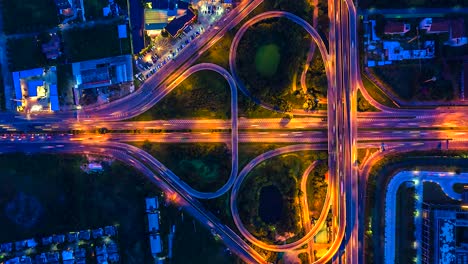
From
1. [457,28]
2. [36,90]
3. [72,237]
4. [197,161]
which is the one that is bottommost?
[72,237]

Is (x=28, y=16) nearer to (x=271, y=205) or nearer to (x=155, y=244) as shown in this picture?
(x=155, y=244)

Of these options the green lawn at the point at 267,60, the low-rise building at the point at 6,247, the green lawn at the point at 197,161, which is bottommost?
the low-rise building at the point at 6,247

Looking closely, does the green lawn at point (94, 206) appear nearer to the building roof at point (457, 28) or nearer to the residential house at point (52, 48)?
the residential house at point (52, 48)

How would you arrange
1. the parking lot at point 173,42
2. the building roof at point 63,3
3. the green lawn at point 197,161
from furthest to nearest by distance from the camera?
the parking lot at point 173,42, the building roof at point 63,3, the green lawn at point 197,161

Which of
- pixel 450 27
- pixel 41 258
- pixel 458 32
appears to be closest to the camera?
pixel 458 32

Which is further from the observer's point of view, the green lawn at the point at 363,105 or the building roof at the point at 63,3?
the building roof at the point at 63,3

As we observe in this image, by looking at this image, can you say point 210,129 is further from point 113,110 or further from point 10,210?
point 10,210

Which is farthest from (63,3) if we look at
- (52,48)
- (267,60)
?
(267,60)

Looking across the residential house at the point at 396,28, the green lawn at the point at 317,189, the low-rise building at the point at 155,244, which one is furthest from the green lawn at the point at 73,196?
the residential house at the point at 396,28

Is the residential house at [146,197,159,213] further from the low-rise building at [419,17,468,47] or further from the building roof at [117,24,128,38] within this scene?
the low-rise building at [419,17,468,47]
